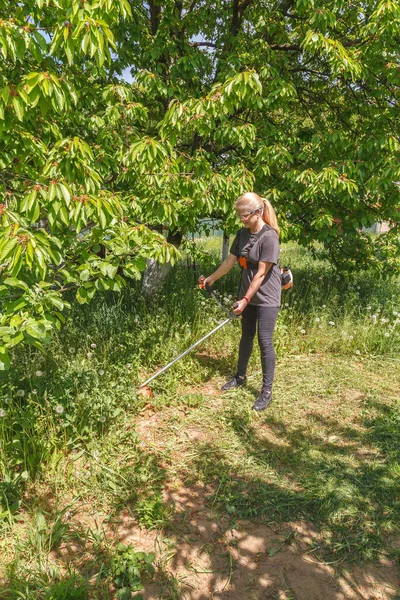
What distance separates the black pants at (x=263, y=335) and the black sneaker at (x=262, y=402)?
0.06m

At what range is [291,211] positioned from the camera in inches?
202

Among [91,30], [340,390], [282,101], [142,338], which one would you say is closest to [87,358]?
[142,338]

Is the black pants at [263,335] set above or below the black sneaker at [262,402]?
above

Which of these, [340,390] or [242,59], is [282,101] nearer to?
[242,59]

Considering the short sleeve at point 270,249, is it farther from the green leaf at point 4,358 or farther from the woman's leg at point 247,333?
the green leaf at point 4,358

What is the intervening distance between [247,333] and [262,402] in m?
0.71

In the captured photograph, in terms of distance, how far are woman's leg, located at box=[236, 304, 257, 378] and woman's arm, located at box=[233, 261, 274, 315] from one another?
37cm

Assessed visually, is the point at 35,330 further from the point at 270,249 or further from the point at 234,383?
the point at 234,383

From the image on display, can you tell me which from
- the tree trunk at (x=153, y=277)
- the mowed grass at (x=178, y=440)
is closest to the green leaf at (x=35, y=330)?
the mowed grass at (x=178, y=440)

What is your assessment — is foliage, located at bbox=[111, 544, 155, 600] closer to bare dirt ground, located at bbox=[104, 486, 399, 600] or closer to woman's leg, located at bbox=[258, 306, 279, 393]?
bare dirt ground, located at bbox=[104, 486, 399, 600]

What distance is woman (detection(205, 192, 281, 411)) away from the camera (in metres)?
3.33

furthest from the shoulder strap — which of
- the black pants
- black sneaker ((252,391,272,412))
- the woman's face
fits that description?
black sneaker ((252,391,272,412))

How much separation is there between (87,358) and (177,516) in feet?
6.73

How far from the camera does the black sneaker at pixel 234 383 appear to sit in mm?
4179
